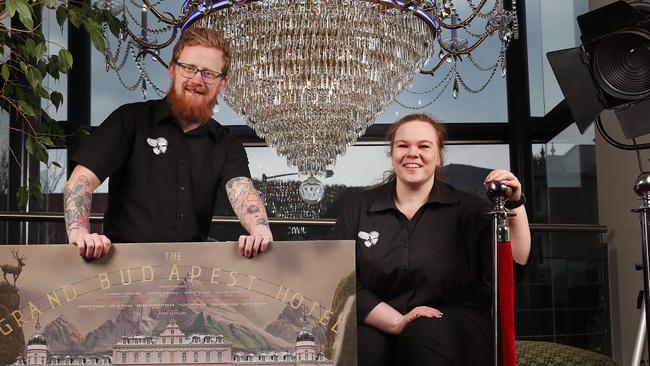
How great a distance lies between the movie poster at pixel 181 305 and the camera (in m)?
1.64

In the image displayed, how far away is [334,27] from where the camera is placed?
118 inches

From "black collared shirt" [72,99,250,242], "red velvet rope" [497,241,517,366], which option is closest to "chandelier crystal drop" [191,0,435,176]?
"black collared shirt" [72,99,250,242]

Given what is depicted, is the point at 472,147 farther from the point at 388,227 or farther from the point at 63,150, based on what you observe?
the point at 388,227

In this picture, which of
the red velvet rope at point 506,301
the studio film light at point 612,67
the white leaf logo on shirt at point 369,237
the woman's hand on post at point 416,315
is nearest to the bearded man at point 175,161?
the white leaf logo on shirt at point 369,237

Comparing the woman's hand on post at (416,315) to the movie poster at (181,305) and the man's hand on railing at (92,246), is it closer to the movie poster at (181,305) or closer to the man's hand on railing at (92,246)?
the movie poster at (181,305)

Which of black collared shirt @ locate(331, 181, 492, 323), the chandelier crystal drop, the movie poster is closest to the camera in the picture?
the movie poster

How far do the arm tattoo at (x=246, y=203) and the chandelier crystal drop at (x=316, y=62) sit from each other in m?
1.15

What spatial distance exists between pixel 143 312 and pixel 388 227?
2.45 ft

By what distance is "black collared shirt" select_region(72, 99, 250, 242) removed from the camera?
6.57 ft

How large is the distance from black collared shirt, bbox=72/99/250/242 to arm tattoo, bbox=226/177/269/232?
0.11 feet

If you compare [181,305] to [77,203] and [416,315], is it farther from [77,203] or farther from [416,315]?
[416,315]

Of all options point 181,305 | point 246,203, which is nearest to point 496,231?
point 246,203

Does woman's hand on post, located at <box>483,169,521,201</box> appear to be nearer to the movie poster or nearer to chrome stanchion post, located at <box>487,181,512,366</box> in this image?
chrome stanchion post, located at <box>487,181,512,366</box>

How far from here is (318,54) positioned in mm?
3084
